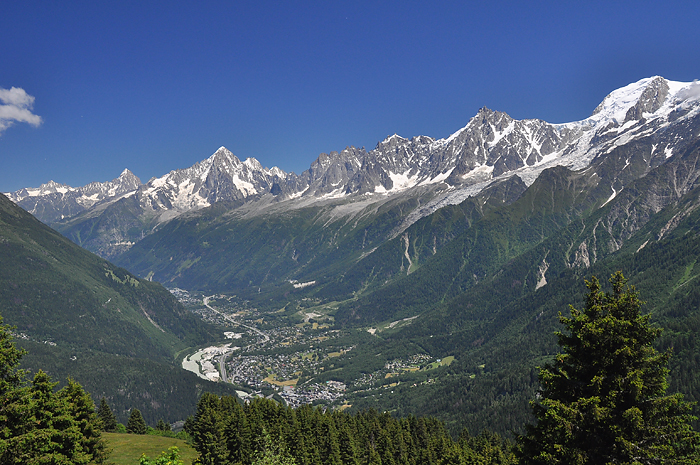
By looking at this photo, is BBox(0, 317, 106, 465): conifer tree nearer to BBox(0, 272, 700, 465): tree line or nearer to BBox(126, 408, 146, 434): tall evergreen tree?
BBox(0, 272, 700, 465): tree line

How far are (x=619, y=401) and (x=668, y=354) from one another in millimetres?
3215

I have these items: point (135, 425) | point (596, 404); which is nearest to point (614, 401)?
point (596, 404)

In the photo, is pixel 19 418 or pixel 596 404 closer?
pixel 596 404

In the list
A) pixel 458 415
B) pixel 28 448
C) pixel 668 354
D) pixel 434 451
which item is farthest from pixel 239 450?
pixel 458 415

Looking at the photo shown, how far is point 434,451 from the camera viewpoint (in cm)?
9275

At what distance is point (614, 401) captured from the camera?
802 inches

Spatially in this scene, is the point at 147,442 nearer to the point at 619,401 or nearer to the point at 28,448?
the point at 28,448

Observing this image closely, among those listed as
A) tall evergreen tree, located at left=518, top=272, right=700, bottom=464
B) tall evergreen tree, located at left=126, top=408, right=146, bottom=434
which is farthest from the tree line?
tall evergreen tree, located at left=126, top=408, right=146, bottom=434

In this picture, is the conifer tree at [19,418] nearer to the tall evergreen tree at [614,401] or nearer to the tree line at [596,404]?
the tree line at [596,404]

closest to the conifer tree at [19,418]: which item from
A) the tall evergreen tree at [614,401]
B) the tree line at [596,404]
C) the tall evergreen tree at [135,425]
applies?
the tree line at [596,404]

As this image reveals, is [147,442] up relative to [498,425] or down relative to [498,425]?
up

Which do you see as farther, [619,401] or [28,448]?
[28,448]

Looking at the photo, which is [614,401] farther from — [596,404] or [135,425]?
[135,425]

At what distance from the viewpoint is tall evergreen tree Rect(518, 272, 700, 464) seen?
19.7 meters
